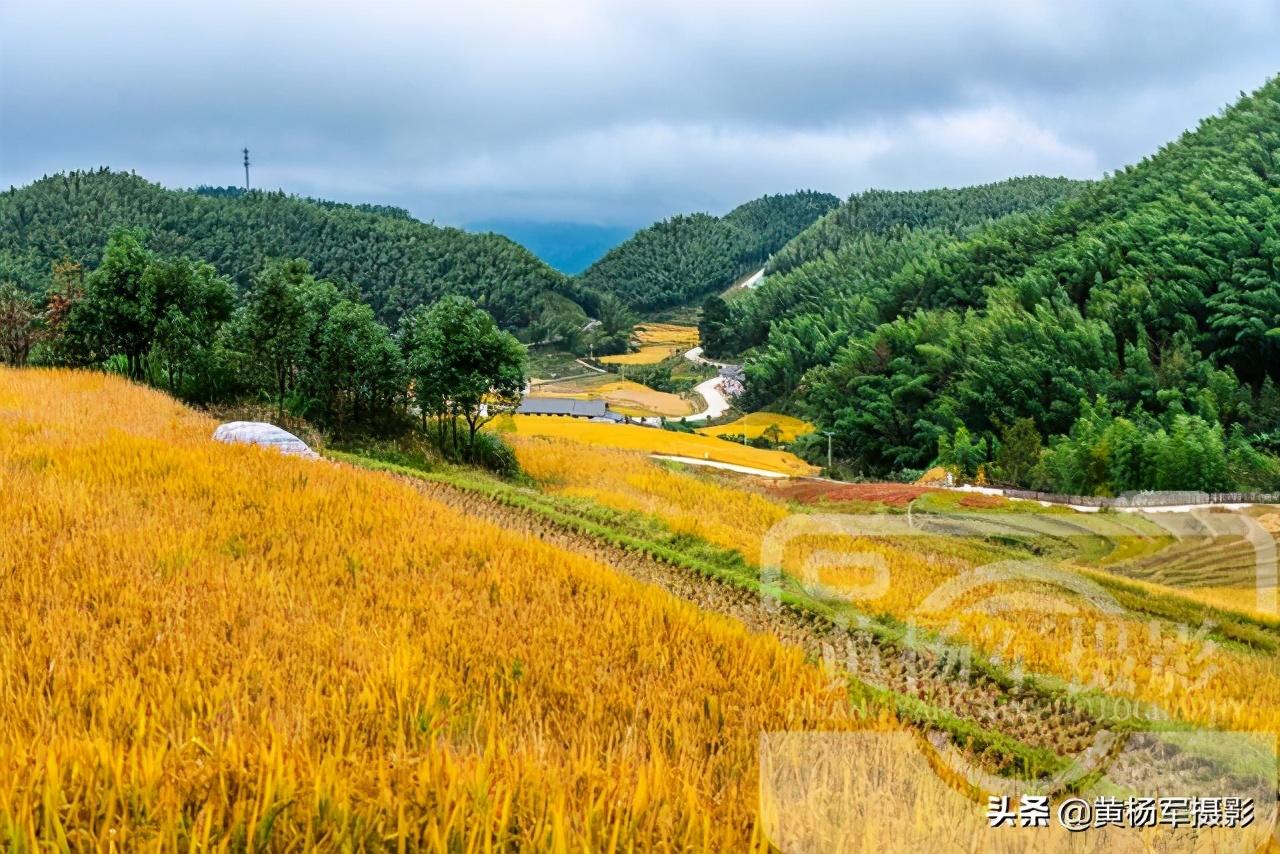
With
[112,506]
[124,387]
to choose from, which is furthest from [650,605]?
[124,387]

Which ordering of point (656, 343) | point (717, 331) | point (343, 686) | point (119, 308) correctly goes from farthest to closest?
1. point (656, 343)
2. point (717, 331)
3. point (119, 308)
4. point (343, 686)

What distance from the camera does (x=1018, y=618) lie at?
33.2 feet

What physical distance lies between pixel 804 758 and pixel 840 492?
27.1 m

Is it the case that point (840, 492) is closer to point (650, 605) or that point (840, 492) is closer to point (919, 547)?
point (919, 547)

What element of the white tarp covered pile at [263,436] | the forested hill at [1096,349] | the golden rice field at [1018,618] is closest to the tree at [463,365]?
the golden rice field at [1018,618]

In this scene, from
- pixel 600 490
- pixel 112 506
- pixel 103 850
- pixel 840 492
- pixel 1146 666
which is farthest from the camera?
pixel 840 492

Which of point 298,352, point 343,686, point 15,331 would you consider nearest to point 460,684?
point 343,686

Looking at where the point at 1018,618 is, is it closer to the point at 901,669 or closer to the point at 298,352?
the point at 901,669

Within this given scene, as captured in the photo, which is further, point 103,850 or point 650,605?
point 650,605

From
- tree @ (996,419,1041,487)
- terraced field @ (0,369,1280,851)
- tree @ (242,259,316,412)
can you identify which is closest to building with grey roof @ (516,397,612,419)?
tree @ (996,419,1041,487)

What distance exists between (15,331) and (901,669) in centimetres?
2887

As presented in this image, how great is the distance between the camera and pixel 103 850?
6.85ft

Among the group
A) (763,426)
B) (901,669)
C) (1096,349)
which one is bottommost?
(763,426)

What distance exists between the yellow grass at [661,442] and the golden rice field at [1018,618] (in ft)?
74.0
